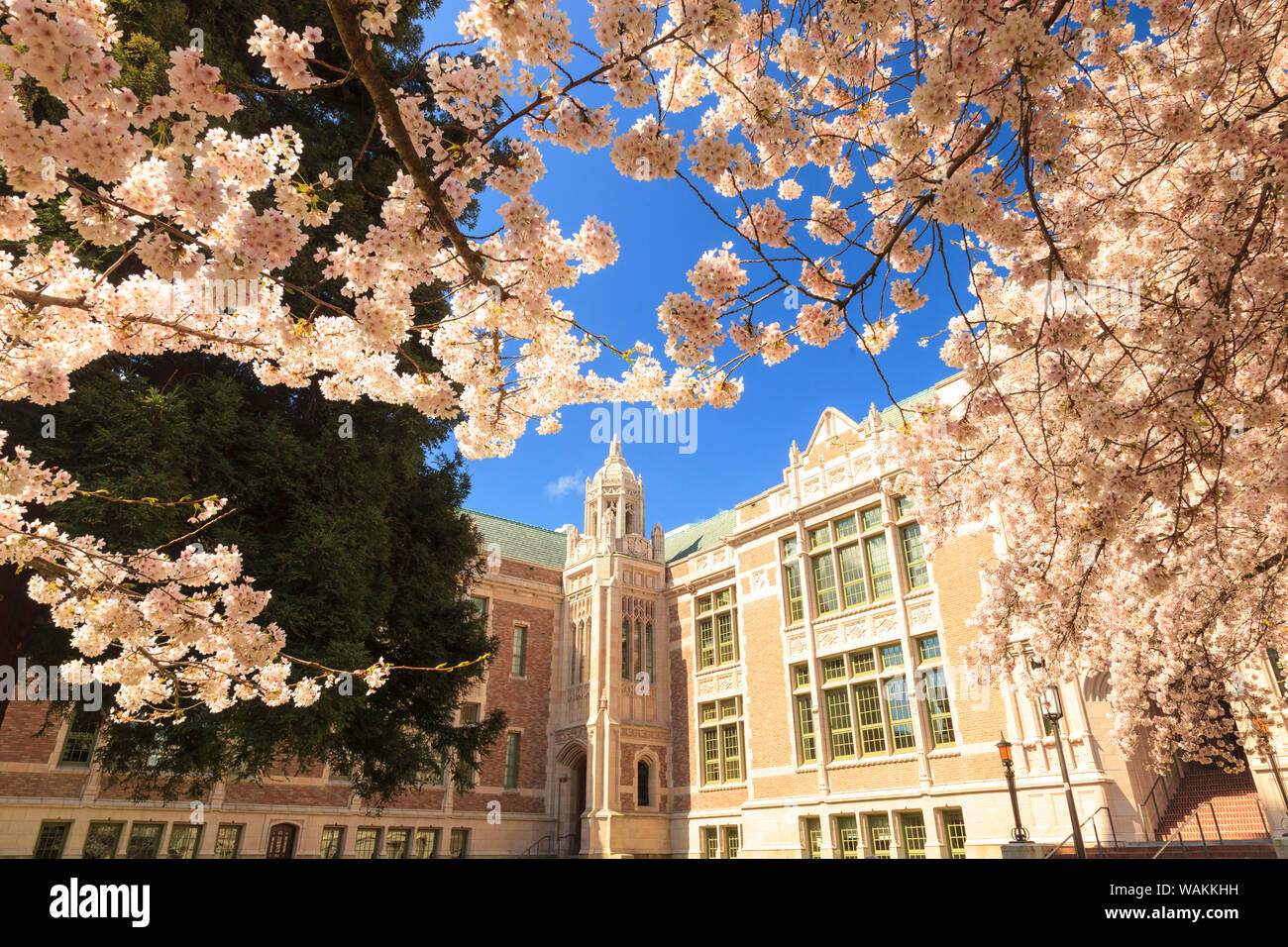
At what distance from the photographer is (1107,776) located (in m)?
13.2

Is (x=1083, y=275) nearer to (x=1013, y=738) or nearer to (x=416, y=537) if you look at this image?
(x=416, y=537)

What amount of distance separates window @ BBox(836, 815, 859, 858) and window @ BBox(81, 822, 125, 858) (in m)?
17.5

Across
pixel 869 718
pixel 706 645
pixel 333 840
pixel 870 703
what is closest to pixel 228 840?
pixel 333 840

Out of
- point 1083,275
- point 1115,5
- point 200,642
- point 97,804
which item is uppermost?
point 1115,5

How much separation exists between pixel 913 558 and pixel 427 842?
16795 millimetres

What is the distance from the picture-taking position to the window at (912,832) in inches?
640

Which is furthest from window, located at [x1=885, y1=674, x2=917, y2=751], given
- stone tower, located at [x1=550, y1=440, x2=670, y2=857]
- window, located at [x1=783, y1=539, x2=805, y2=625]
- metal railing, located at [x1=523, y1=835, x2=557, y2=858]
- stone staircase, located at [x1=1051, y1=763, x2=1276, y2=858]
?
metal railing, located at [x1=523, y1=835, x2=557, y2=858]

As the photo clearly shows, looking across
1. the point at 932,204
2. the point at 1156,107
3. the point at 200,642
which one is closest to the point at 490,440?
the point at 200,642

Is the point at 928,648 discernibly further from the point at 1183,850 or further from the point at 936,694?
the point at 1183,850

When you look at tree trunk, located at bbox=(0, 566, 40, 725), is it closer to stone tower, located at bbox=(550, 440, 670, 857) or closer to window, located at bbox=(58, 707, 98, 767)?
window, located at bbox=(58, 707, 98, 767)

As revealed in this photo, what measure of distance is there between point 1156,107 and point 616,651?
20.7 m

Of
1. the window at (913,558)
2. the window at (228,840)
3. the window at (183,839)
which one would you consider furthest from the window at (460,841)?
the window at (913,558)

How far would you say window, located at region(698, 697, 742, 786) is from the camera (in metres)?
21.5

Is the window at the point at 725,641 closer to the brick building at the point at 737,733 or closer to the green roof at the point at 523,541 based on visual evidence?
the brick building at the point at 737,733
